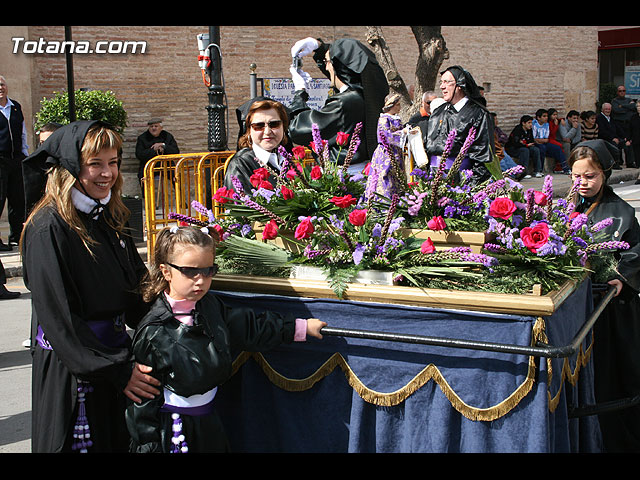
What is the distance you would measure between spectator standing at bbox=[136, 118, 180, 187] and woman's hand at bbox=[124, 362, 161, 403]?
37.5 ft

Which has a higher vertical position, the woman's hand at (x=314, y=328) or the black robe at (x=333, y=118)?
the black robe at (x=333, y=118)

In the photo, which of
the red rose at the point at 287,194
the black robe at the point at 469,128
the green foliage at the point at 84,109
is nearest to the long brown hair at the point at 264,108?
the red rose at the point at 287,194

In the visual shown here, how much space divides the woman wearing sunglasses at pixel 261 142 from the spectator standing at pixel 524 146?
15.7 metres

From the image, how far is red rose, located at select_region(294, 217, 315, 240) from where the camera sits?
3375mm

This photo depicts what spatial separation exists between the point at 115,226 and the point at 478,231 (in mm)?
1604

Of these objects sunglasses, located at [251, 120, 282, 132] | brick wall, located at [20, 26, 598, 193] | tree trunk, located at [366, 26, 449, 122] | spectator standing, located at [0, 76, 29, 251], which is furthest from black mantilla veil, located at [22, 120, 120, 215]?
tree trunk, located at [366, 26, 449, 122]

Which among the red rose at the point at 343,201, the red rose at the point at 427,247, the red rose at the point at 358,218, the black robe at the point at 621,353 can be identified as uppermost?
the red rose at the point at 343,201

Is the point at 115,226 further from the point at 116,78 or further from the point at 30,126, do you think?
the point at 116,78

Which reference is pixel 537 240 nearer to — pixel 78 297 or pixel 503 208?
pixel 503 208

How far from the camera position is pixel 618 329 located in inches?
163

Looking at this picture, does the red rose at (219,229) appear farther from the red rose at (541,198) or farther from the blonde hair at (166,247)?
the red rose at (541,198)

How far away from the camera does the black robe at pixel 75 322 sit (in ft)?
9.41

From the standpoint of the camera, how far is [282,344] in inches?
136
